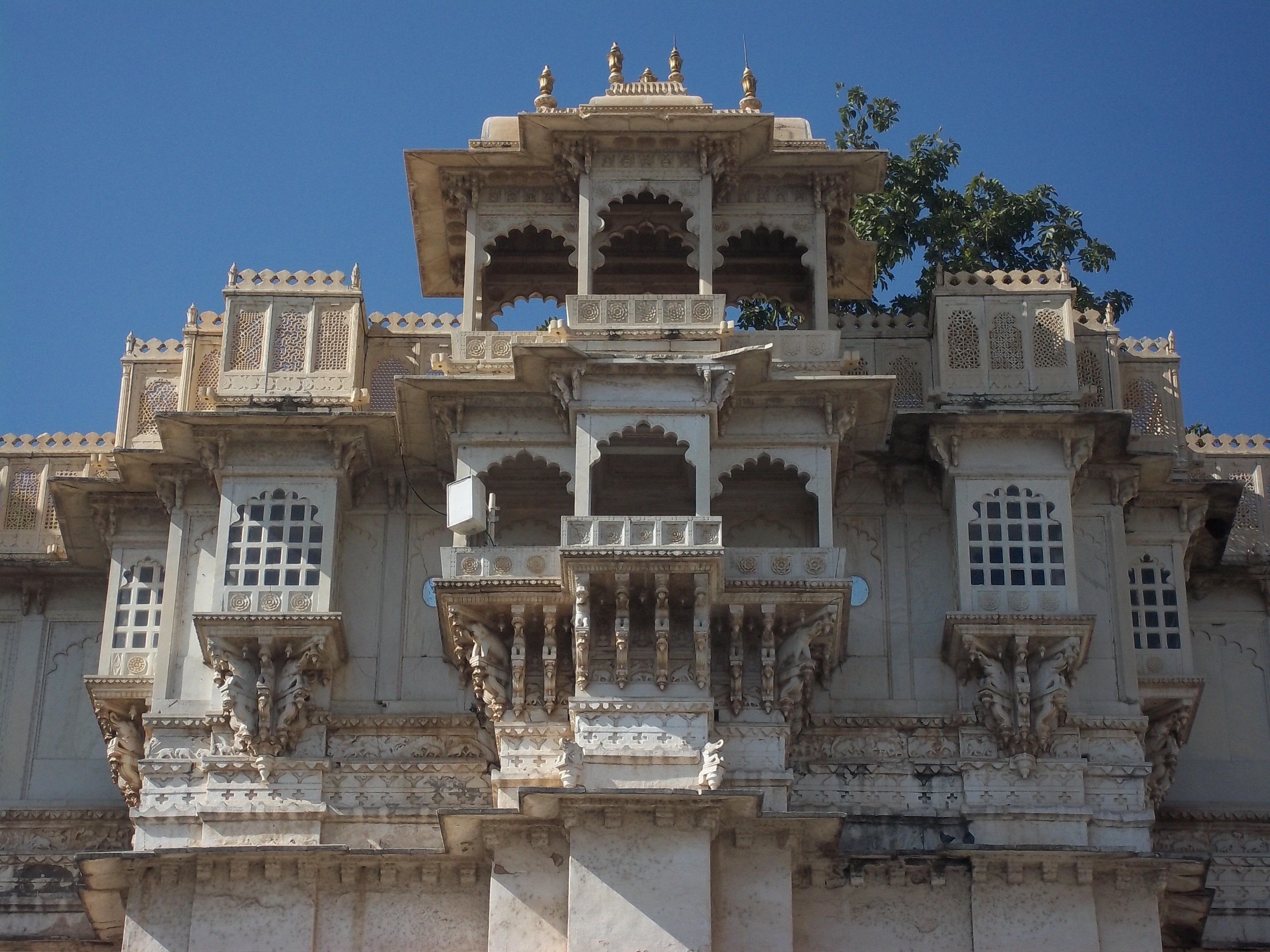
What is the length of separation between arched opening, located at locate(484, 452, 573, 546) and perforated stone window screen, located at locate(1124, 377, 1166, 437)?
5604mm

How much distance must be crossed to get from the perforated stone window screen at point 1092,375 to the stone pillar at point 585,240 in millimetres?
4752

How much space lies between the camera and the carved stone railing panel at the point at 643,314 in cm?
2367

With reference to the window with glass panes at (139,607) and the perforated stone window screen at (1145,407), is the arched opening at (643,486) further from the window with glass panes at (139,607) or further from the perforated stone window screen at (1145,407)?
the perforated stone window screen at (1145,407)

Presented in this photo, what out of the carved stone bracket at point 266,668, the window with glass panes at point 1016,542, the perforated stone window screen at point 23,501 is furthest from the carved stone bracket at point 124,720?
the window with glass panes at point 1016,542

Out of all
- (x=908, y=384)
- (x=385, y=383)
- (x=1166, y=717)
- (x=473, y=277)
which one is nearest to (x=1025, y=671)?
(x=1166, y=717)

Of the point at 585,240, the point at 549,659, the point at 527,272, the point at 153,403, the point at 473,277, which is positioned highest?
the point at 527,272

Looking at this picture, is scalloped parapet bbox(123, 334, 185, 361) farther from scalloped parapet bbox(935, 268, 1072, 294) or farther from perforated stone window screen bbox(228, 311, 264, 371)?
scalloped parapet bbox(935, 268, 1072, 294)

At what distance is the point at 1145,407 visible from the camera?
25.0 metres

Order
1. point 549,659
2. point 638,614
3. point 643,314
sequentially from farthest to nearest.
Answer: point 643,314 → point 638,614 → point 549,659

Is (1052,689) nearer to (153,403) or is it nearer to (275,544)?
(275,544)

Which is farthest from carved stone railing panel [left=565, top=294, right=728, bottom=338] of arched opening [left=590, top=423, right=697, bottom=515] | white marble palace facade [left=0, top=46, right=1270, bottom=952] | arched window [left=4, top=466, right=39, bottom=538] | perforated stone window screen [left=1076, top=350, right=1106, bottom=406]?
arched window [left=4, top=466, right=39, bottom=538]

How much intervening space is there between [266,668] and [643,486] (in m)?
4.03

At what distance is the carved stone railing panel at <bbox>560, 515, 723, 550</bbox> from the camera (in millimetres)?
22328

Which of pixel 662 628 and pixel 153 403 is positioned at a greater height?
pixel 153 403
